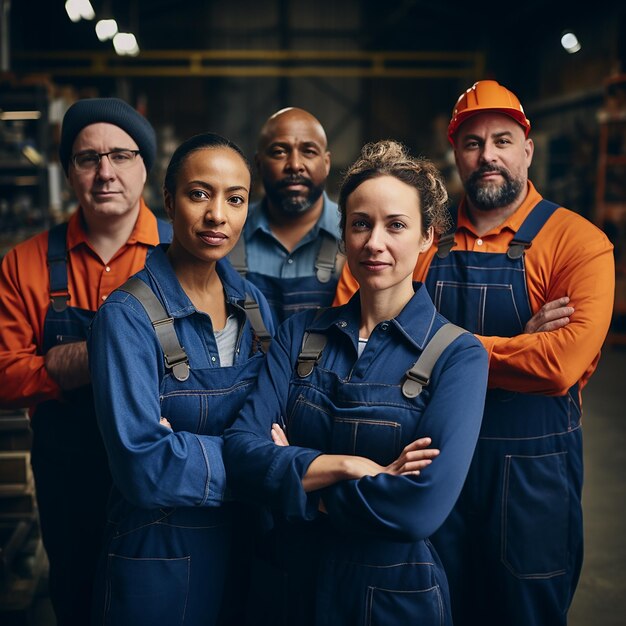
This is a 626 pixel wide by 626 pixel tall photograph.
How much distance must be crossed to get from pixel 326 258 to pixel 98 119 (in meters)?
1.15

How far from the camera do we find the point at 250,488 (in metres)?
1.97

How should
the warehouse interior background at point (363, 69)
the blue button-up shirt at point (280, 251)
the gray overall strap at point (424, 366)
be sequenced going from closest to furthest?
1. the gray overall strap at point (424, 366)
2. the blue button-up shirt at point (280, 251)
3. the warehouse interior background at point (363, 69)

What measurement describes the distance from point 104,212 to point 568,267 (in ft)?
5.28

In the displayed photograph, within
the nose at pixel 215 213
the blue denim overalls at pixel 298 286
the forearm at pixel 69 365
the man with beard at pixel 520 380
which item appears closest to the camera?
the nose at pixel 215 213

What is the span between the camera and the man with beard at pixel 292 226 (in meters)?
3.23

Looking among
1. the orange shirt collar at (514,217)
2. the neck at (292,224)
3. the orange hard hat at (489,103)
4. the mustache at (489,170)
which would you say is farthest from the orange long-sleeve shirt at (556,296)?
the neck at (292,224)

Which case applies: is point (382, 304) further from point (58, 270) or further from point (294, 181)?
point (294, 181)

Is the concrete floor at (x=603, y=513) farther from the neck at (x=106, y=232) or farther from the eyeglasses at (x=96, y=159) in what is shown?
the eyeglasses at (x=96, y=159)

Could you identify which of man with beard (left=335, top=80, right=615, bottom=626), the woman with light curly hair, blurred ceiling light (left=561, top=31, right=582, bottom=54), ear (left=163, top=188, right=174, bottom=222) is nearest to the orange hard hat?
man with beard (left=335, top=80, right=615, bottom=626)

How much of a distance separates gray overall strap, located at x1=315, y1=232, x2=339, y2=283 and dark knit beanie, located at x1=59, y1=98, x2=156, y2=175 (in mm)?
955

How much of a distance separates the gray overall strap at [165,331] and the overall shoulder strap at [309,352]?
330mm

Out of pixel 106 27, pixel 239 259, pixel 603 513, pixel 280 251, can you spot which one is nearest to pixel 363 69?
pixel 106 27

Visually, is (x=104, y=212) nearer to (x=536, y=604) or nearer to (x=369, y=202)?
(x=369, y=202)

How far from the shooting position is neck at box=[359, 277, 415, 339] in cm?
217
